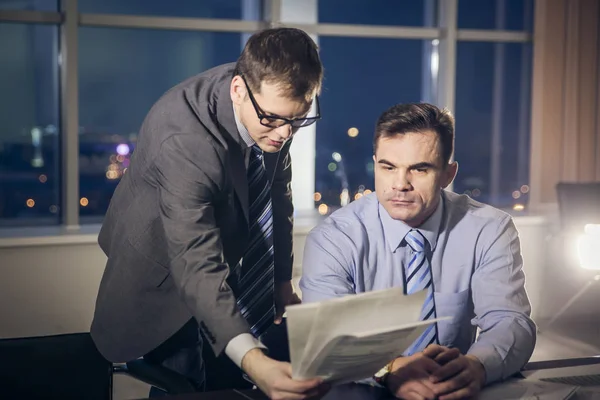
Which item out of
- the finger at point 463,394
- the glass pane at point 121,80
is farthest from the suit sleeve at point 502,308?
the glass pane at point 121,80

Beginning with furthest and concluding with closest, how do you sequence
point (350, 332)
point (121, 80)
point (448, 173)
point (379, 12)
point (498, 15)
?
point (498, 15)
point (379, 12)
point (121, 80)
point (448, 173)
point (350, 332)

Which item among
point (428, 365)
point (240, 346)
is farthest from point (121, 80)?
point (428, 365)

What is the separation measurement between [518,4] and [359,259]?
380 cm

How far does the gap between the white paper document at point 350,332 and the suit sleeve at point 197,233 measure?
0.97ft

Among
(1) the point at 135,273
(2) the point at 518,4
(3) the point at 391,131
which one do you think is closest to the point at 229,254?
(1) the point at 135,273

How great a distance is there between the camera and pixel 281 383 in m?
1.40

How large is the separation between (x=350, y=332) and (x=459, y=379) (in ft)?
1.20

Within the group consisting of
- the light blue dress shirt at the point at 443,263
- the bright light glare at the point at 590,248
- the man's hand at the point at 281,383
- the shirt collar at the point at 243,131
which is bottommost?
the bright light glare at the point at 590,248

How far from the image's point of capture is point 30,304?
399 centimetres

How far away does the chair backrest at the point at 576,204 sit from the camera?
15.4 ft

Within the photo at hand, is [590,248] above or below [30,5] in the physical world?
below

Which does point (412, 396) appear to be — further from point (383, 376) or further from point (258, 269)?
point (258, 269)

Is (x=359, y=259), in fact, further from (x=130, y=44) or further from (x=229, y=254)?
(x=130, y=44)

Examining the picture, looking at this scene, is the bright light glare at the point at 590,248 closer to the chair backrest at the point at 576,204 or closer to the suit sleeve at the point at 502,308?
the chair backrest at the point at 576,204
